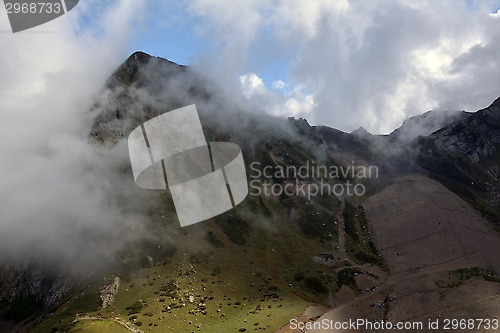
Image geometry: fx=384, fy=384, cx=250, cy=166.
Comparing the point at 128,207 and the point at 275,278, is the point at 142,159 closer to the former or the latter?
the point at 128,207

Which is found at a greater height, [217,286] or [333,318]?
[217,286]

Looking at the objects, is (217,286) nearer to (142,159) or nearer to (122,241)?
(122,241)

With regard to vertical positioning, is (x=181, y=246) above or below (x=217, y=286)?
above

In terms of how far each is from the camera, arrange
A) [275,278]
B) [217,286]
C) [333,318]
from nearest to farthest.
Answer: [333,318] → [217,286] → [275,278]

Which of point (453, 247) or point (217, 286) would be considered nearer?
point (217, 286)

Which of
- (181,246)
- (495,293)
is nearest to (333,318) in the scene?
(495,293)

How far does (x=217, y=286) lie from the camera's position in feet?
449

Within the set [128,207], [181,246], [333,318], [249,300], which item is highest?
[128,207]

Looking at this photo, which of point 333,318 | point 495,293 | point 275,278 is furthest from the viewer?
point 275,278

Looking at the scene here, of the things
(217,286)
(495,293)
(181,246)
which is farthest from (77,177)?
(495,293)

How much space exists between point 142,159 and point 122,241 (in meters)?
38.5

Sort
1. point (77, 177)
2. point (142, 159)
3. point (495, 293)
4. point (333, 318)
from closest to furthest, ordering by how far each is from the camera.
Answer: point (333, 318) → point (495, 293) → point (142, 159) → point (77, 177)

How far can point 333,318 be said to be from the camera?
111125mm

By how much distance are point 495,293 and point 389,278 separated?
→ 44211 millimetres
